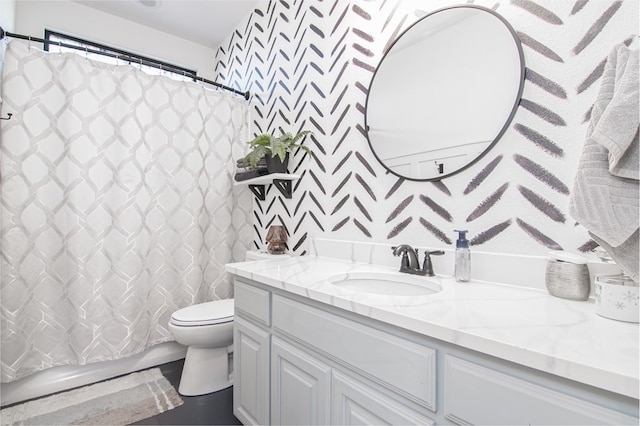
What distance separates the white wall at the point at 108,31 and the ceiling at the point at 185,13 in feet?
0.20

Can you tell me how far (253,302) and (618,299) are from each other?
118 cm

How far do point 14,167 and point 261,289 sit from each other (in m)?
1.59

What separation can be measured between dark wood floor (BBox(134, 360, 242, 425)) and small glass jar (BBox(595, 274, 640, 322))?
1597 millimetres

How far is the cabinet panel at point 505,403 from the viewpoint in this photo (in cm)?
48

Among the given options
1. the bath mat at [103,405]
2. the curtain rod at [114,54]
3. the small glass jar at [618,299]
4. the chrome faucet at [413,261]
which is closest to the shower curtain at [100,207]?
the curtain rod at [114,54]

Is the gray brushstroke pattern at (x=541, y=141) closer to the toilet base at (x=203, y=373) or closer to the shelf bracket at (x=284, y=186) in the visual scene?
the shelf bracket at (x=284, y=186)

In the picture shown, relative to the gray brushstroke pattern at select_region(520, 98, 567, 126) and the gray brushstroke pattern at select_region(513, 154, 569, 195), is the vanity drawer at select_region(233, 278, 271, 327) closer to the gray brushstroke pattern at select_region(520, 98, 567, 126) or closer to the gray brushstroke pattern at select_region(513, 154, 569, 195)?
A: the gray brushstroke pattern at select_region(513, 154, 569, 195)

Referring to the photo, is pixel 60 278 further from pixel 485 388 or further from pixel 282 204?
pixel 485 388

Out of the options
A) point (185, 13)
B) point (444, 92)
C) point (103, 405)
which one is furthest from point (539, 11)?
point (103, 405)

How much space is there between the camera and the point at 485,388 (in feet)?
1.93

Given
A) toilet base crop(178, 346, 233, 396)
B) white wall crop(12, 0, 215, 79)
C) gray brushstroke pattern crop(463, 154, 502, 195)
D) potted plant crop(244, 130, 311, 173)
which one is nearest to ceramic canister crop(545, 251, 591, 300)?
gray brushstroke pattern crop(463, 154, 502, 195)

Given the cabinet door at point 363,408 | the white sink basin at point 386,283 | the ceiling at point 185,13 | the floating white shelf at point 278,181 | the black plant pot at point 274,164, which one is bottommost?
the cabinet door at point 363,408

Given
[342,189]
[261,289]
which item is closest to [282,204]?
[342,189]

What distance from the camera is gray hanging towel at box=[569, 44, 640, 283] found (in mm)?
609
